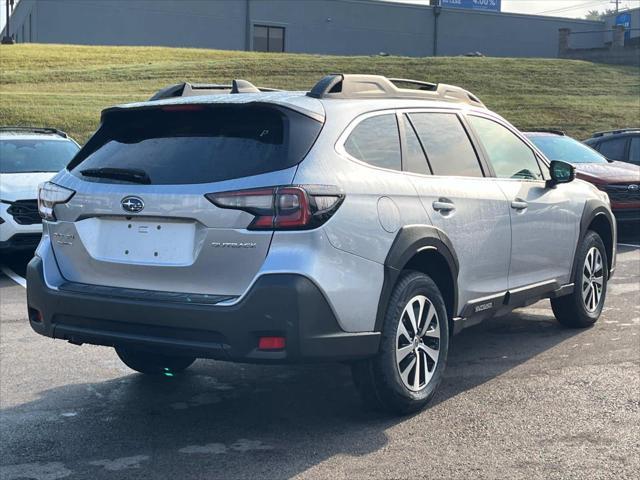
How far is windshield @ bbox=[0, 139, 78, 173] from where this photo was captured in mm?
11203

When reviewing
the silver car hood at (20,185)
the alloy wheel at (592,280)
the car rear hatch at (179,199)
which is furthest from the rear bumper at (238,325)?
the silver car hood at (20,185)

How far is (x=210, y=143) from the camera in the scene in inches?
177

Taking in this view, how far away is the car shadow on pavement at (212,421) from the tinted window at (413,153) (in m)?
1.40

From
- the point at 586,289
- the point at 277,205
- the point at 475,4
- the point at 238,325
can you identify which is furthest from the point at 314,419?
the point at 475,4

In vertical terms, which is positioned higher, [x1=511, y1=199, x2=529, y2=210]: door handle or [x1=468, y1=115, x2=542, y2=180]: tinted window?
[x1=468, y1=115, x2=542, y2=180]: tinted window

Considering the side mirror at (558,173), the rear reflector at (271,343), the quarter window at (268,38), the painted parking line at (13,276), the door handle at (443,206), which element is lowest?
the painted parking line at (13,276)

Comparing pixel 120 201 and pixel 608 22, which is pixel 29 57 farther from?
pixel 608 22

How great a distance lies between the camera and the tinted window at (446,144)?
536 cm

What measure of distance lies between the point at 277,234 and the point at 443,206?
135cm

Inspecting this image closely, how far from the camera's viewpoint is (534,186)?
247 inches

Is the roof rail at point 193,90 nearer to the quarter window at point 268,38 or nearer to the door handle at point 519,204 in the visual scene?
the door handle at point 519,204

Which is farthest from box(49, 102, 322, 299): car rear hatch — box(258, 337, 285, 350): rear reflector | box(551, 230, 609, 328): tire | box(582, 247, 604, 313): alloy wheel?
box(582, 247, 604, 313): alloy wheel

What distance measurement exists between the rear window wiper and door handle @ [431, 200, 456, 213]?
5.44 ft

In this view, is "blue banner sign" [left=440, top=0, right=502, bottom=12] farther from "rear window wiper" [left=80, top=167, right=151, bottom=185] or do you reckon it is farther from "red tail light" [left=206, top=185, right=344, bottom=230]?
"red tail light" [left=206, top=185, right=344, bottom=230]
